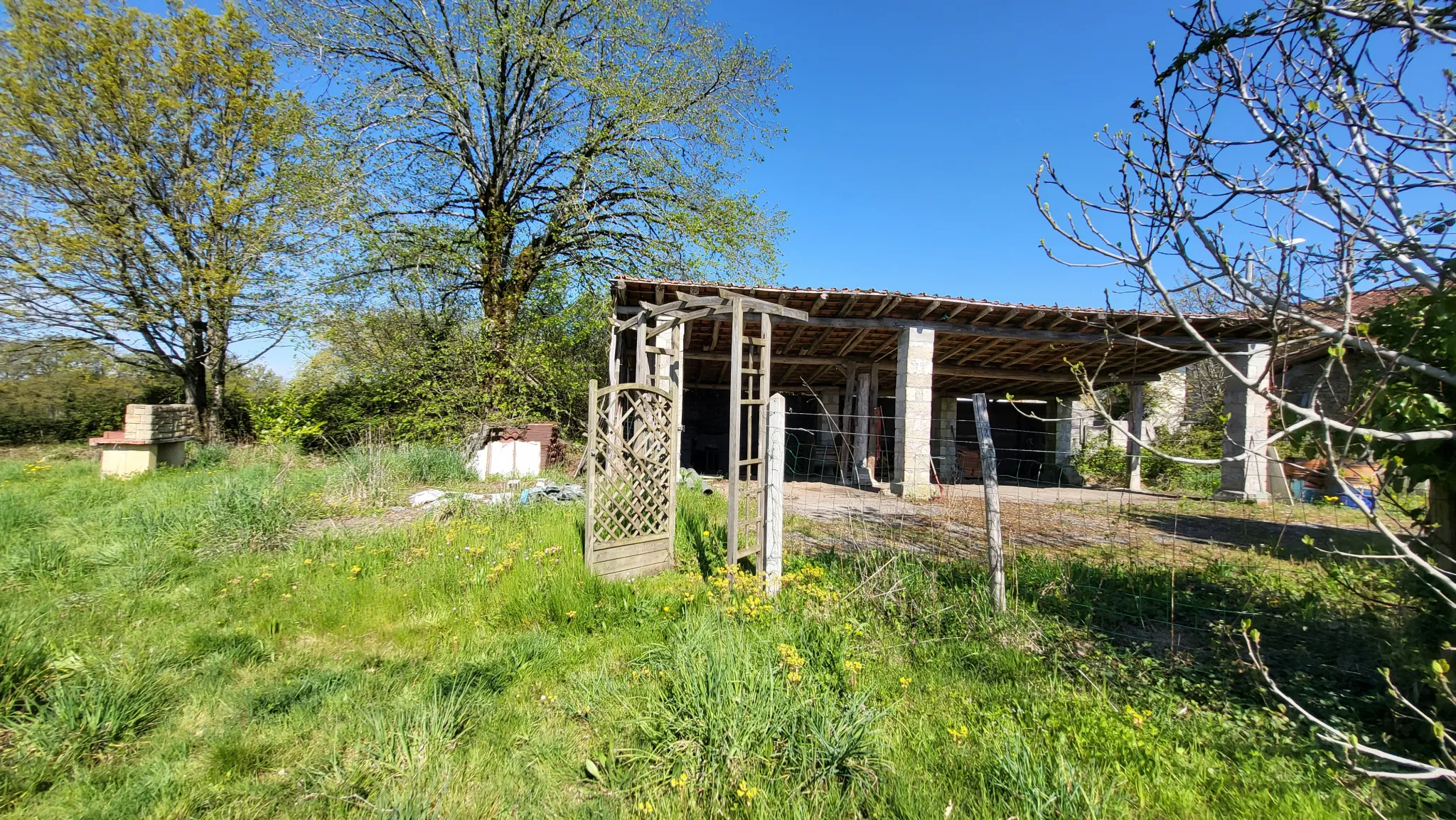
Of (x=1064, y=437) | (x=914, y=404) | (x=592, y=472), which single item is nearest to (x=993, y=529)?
(x=592, y=472)

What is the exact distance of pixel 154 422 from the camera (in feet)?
30.1

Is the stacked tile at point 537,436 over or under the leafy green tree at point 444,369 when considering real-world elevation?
under

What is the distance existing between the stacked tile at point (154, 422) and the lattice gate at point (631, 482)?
943 centimetres

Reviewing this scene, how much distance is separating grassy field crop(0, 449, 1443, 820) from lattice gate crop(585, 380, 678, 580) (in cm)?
40

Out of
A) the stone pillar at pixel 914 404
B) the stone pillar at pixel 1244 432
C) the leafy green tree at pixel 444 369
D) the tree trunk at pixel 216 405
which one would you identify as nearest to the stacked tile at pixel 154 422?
the leafy green tree at pixel 444 369

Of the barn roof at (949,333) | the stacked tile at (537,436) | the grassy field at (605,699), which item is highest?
the barn roof at (949,333)

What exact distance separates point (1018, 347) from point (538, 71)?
12386 mm

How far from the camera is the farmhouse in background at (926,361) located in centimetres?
880

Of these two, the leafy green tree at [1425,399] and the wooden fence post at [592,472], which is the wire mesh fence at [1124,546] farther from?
the wooden fence post at [592,472]

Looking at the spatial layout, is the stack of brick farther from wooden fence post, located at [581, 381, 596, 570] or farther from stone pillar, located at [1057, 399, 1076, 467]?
stone pillar, located at [1057, 399, 1076, 467]

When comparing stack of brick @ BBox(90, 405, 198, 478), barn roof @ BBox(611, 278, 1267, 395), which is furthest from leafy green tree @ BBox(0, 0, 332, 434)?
barn roof @ BBox(611, 278, 1267, 395)

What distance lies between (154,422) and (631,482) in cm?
985

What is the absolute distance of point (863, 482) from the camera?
1246cm

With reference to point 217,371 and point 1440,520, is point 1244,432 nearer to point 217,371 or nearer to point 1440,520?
point 1440,520
